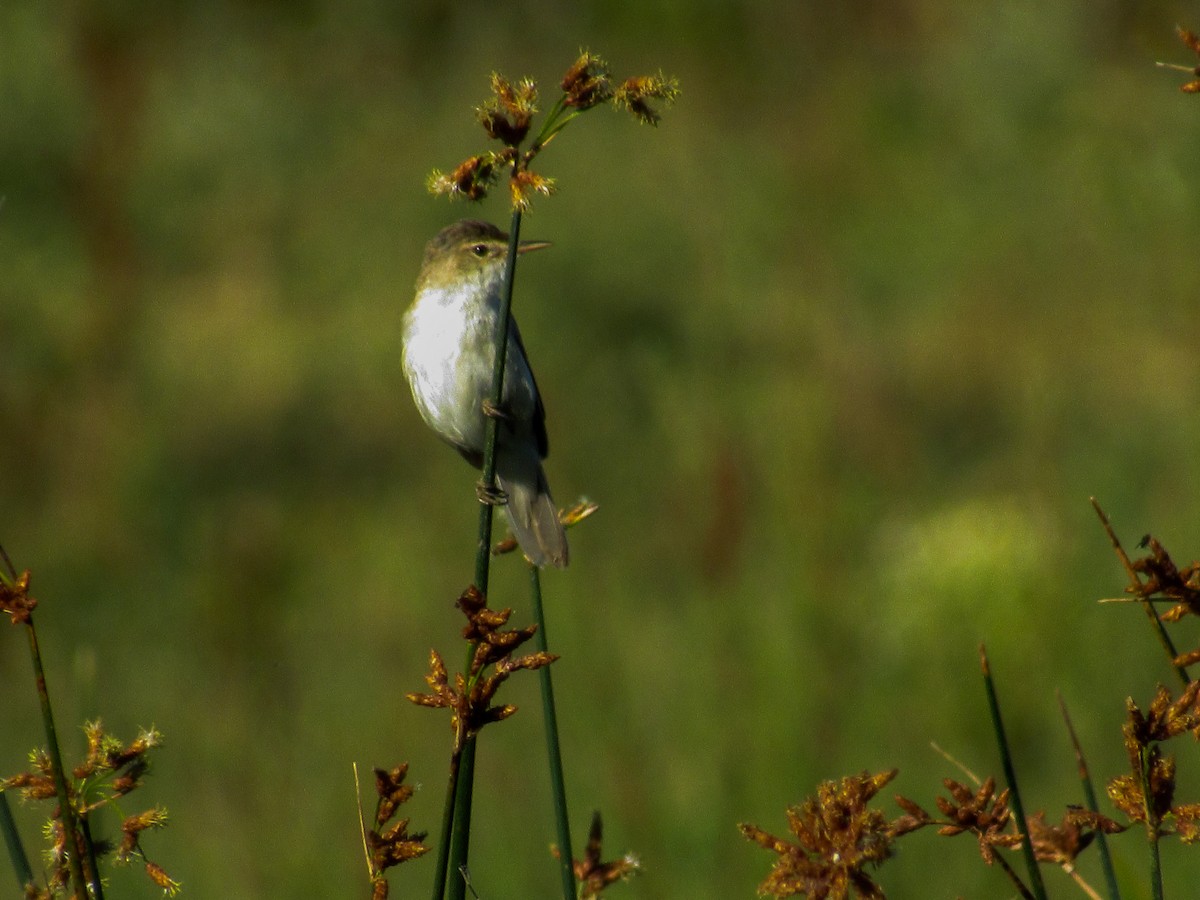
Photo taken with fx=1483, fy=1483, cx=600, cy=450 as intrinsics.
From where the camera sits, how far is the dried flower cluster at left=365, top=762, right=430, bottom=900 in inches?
59.7

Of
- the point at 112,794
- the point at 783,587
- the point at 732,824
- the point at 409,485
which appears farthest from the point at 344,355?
the point at 112,794

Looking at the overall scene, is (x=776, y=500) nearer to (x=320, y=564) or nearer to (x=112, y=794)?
(x=112, y=794)

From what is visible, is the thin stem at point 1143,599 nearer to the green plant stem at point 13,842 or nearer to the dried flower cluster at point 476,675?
the dried flower cluster at point 476,675

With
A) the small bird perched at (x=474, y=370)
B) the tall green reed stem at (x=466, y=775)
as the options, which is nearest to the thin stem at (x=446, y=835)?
the tall green reed stem at (x=466, y=775)

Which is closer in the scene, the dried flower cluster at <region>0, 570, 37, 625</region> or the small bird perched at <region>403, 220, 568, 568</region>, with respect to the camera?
the dried flower cluster at <region>0, 570, 37, 625</region>

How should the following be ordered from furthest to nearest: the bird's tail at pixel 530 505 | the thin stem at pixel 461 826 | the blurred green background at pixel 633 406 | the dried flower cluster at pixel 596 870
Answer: the blurred green background at pixel 633 406 → the bird's tail at pixel 530 505 → the dried flower cluster at pixel 596 870 → the thin stem at pixel 461 826

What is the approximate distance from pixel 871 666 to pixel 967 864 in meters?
1.60

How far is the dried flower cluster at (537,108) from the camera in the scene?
164 cm

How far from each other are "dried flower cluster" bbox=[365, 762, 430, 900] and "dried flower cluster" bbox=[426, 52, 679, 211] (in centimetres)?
63

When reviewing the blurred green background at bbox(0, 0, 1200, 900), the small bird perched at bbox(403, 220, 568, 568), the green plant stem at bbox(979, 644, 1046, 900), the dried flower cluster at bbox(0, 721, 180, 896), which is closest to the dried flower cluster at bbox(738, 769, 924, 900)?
the green plant stem at bbox(979, 644, 1046, 900)

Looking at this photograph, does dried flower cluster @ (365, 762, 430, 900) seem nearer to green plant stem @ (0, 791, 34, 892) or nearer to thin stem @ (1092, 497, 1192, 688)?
green plant stem @ (0, 791, 34, 892)

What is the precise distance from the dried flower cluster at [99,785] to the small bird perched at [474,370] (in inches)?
90.1

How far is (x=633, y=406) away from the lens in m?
6.84

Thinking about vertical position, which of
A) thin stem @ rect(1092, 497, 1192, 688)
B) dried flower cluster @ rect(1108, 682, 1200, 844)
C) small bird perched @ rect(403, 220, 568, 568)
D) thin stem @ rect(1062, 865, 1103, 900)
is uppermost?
small bird perched @ rect(403, 220, 568, 568)
